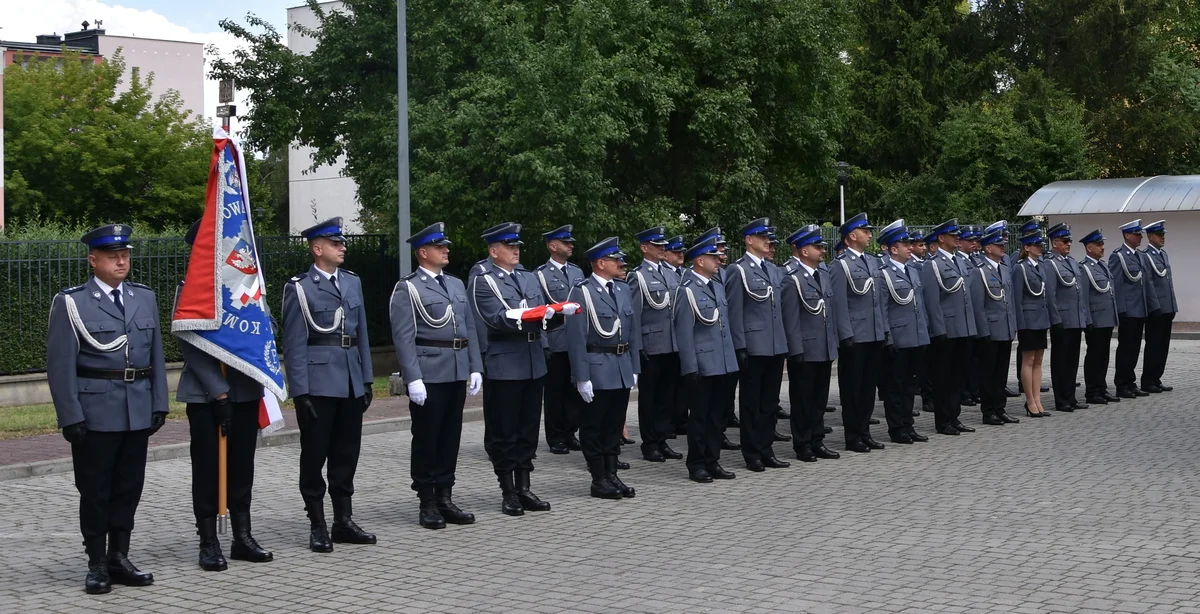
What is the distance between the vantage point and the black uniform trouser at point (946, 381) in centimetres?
1380

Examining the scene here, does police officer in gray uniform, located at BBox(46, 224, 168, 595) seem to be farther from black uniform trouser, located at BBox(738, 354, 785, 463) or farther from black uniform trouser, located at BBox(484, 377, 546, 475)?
black uniform trouser, located at BBox(738, 354, 785, 463)

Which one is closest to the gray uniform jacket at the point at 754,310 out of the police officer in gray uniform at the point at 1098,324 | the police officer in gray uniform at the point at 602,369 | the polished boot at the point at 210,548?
the police officer in gray uniform at the point at 602,369

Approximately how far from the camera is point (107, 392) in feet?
24.7

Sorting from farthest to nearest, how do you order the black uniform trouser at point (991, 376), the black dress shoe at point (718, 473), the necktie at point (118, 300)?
the black uniform trouser at point (991, 376) → the black dress shoe at point (718, 473) → the necktie at point (118, 300)

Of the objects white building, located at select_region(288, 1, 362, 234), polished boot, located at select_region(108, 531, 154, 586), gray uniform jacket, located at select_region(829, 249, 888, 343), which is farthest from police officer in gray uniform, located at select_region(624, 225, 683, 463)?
white building, located at select_region(288, 1, 362, 234)

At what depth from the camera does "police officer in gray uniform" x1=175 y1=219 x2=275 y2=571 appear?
26.6 feet

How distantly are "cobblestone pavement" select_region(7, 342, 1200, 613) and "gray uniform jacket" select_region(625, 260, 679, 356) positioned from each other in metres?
1.06

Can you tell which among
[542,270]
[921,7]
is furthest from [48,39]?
[542,270]

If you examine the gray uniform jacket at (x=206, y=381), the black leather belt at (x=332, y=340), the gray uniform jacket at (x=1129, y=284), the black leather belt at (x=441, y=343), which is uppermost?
the gray uniform jacket at (x=1129, y=284)

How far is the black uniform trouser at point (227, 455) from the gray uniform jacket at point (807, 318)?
524 cm

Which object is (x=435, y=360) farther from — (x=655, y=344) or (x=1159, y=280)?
(x=1159, y=280)

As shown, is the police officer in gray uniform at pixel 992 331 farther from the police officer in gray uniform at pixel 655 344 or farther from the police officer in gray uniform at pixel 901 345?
the police officer in gray uniform at pixel 655 344

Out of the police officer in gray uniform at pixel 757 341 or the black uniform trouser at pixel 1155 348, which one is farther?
the black uniform trouser at pixel 1155 348

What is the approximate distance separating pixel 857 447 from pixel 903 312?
4.63 feet
